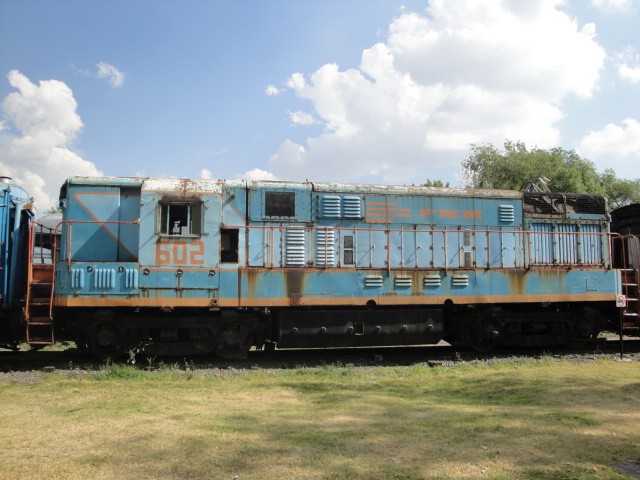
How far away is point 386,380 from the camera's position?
8.79m

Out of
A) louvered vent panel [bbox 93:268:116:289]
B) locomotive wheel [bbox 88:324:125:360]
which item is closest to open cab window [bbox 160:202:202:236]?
louvered vent panel [bbox 93:268:116:289]

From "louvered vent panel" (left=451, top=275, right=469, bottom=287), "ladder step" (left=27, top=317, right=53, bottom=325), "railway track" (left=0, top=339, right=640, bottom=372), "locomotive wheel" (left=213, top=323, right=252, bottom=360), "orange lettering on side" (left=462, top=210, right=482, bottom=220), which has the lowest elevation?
"railway track" (left=0, top=339, right=640, bottom=372)

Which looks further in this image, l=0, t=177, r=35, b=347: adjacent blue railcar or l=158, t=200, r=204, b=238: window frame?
l=158, t=200, r=204, b=238: window frame

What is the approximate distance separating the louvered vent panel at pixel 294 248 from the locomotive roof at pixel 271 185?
105cm

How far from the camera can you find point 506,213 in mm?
11992

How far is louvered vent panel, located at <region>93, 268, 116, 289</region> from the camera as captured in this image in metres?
9.45

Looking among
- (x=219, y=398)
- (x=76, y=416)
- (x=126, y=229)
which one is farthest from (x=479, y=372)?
(x=126, y=229)

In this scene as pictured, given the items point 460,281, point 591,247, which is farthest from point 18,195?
point 591,247

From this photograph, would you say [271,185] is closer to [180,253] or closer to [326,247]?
[326,247]

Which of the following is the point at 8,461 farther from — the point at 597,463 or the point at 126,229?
the point at 126,229

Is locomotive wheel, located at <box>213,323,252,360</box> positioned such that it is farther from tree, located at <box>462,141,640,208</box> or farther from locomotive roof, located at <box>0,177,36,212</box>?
tree, located at <box>462,141,640,208</box>

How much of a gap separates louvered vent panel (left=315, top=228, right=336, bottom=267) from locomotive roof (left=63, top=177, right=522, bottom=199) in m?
0.98

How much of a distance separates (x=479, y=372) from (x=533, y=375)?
3.07ft

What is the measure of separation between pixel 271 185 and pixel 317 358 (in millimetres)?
3818
